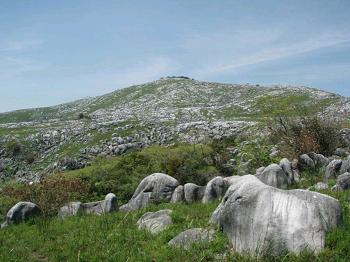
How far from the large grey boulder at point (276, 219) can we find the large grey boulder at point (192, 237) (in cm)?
48

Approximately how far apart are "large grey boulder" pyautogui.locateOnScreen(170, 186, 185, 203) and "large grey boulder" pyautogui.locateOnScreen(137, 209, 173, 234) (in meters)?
4.02

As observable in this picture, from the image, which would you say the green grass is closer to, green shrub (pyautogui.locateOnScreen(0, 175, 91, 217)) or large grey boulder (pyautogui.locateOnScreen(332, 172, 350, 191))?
green shrub (pyautogui.locateOnScreen(0, 175, 91, 217))

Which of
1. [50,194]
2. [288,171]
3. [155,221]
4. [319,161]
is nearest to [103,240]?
[155,221]

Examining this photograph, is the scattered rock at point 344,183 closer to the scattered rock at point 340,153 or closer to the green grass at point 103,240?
the green grass at point 103,240

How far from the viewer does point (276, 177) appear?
63.9 ft

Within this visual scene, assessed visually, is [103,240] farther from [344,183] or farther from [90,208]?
[344,183]

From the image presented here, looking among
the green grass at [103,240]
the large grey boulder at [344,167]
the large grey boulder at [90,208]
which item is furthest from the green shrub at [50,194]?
the large grey boulder at [344,167]

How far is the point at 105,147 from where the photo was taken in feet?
153

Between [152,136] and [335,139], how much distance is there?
77.3 ft

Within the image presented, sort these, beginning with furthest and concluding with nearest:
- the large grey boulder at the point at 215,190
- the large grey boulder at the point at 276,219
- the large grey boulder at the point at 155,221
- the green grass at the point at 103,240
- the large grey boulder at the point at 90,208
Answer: the large grey boulder at the point at 90,208 → the large grey boulder at the point at 215,190 → the large grey boulder at the point at 155,221 → the green grass at the point at 103,240 → the large grey boulder at the point at 276,219

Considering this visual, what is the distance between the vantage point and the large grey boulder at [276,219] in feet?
32.9

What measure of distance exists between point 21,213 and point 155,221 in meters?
6.12

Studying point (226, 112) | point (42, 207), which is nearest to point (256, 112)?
point (226, 112)

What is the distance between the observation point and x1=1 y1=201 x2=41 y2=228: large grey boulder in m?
17.5
